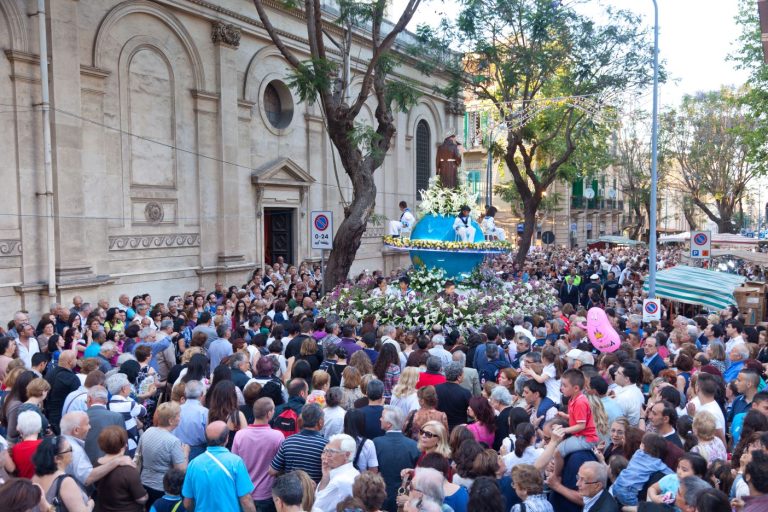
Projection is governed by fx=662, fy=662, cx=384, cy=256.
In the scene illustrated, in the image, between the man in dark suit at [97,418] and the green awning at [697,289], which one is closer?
the man in dark suit at [97,418]

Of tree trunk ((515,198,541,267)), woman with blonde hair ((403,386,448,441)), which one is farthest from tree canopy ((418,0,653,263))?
woman with blonde hair ((403,386,448,441))

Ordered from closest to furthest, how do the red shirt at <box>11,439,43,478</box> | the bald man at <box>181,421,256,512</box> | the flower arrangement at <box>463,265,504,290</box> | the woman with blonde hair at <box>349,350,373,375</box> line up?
1. the bald man at <box>181,421,256,512</box>
2. the red shirt at <box>11,439,43,478</box>
3. the woman with blonde hair at <box>349,350,373,375</box>
4. the flower arrangement at <box>463,265,504,290</box>

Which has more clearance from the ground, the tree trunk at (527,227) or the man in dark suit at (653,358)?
the tree trunk at (527,227)

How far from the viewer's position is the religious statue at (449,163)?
17.2 m

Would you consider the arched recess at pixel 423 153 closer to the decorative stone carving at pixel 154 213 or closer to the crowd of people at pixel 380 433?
the decorative stone carving at pixel 154 213

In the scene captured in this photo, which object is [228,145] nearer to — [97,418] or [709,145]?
[97,418]

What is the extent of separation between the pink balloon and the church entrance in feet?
50.5

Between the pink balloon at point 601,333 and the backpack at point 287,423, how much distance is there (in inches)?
186

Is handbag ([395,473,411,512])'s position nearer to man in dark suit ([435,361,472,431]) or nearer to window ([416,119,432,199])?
man in dark suit ([435,361,472,431])

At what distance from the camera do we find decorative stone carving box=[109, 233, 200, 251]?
1678 centimetres

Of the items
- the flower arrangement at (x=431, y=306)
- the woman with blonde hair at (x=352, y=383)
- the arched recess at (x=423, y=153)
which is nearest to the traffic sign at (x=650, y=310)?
the flower arrangement at (x=431, y=306)

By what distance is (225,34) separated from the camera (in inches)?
763

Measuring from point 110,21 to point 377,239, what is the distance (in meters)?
14.5

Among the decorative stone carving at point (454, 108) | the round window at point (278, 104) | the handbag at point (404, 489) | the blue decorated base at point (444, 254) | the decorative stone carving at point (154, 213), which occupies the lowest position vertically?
Result: the handbag at point (404, 489)
